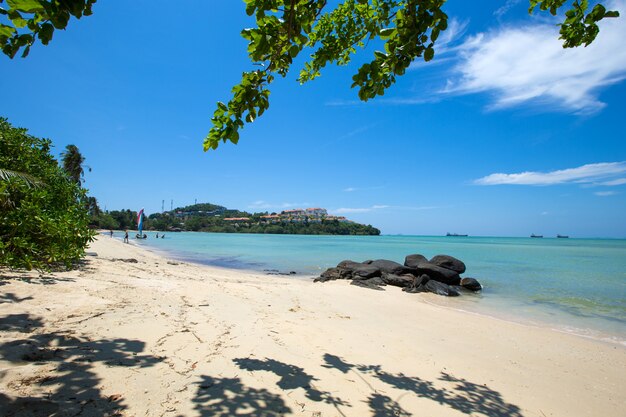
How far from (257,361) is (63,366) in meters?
2.17

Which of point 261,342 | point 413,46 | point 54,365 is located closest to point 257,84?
point 413,46

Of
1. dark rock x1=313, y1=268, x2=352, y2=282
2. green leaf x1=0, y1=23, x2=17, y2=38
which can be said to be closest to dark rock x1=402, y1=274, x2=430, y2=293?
dark rock x1=313, y1=268, x2=352, y2=282

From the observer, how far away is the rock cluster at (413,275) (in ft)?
45.8

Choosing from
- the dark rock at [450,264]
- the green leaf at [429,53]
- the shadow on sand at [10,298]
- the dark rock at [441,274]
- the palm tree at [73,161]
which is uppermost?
the palm tree at [73,161]

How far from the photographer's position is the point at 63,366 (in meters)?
3.18

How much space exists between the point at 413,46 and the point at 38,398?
14.3ft

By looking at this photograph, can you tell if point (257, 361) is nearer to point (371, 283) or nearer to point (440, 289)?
point (371, 283)

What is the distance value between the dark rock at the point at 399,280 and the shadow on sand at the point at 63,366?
41.9 ft

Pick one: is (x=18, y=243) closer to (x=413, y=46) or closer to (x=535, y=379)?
(x=413, y=46)

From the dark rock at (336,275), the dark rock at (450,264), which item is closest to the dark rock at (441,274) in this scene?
the dark rock at (450,264)

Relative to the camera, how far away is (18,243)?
15.6ft

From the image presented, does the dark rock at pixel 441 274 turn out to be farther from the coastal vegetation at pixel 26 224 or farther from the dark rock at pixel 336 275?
the coastal vegetation at pixel 26 224

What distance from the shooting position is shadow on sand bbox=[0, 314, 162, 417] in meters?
2.54

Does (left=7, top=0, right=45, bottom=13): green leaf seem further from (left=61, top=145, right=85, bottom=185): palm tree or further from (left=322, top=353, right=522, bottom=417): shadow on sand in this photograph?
(left=61, top=145, right=85, bottom=185): palm tree
